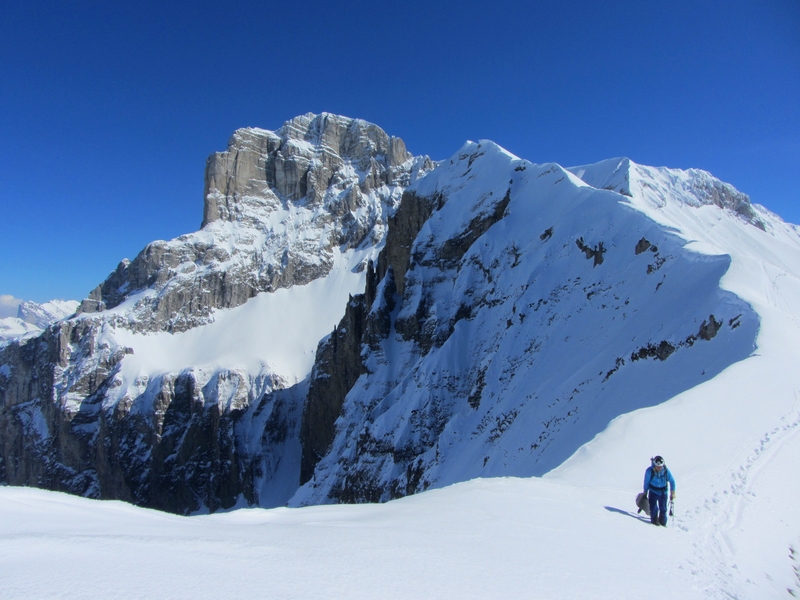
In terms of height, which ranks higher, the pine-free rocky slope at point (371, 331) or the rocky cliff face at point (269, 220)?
the rocky cliff face at point (269, 220)

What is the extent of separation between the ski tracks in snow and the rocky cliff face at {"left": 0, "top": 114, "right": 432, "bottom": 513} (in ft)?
293

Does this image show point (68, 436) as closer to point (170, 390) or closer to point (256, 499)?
point (170, 390)

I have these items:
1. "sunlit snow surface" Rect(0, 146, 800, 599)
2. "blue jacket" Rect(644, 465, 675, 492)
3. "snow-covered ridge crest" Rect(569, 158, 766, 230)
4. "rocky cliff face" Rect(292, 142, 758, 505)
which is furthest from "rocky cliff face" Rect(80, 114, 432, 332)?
"blue jacket" Rect(644, 465, 675, 492)

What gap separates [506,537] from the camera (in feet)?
24.2

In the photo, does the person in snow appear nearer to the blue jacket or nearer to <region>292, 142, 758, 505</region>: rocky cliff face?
the blue jacket

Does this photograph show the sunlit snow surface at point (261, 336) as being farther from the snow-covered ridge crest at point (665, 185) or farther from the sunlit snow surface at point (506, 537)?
the sunlit snow surface at point (506, 537)

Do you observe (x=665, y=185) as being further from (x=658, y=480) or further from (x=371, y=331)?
(x=658, y=480)

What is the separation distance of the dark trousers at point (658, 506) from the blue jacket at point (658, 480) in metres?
0.07

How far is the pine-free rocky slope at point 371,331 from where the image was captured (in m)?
28.0

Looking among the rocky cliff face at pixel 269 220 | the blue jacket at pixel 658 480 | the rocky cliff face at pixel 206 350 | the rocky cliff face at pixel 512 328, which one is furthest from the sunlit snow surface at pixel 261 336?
the blue jacket at pixel 658 480

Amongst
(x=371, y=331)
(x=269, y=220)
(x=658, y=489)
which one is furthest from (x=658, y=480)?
(x=269, y=220)

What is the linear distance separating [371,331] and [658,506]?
177ft

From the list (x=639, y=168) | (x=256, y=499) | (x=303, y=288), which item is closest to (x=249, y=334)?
(x=303, y=288)

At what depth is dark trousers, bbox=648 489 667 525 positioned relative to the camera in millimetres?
8867
